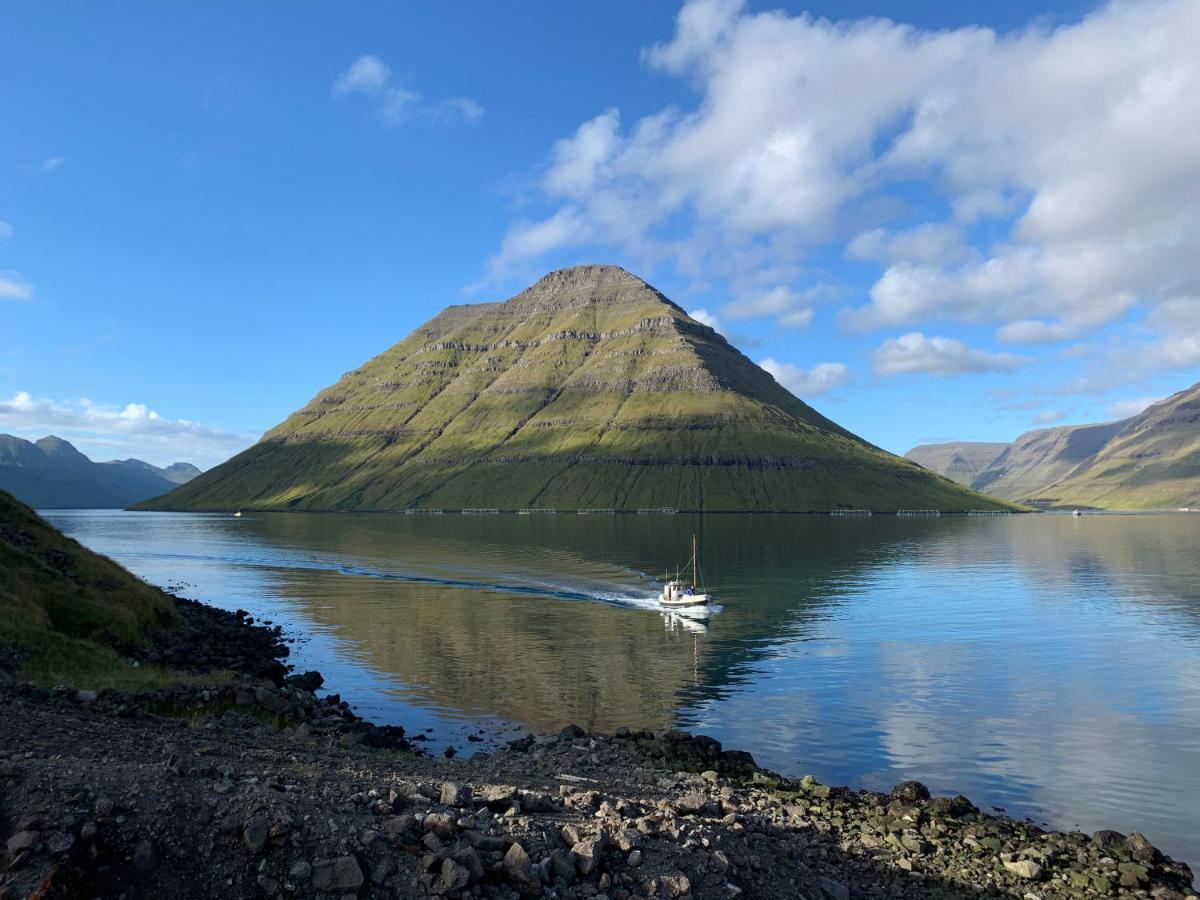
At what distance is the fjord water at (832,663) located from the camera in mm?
34469

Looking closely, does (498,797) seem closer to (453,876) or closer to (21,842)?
(453,876)

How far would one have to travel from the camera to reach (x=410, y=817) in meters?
17.8

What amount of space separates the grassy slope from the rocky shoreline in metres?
5.92

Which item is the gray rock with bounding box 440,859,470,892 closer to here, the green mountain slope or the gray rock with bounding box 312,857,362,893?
the gray rock with bounding box 312,857,362,893

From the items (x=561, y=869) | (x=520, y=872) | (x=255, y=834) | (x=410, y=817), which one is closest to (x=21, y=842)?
(x=255, y=834)

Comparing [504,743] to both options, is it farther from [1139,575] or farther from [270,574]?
[1139,575]

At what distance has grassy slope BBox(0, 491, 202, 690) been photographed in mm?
34469

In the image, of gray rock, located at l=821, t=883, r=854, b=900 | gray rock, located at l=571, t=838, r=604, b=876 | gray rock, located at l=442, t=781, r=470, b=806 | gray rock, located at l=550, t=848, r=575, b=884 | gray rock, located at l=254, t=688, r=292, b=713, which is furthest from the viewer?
gray rock, located at l=254, t=688, r=292, b=713

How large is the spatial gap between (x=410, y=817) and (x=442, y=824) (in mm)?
820

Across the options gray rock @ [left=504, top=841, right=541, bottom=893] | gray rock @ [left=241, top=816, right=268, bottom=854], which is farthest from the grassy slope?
gray rock @ [left=504, top=841, right=541, bottom=893]

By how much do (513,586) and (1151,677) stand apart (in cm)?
6941

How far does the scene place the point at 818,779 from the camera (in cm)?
3212

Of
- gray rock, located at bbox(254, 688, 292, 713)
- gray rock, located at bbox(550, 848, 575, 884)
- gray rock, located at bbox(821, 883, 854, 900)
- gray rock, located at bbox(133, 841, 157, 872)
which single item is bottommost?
gray rock, located at bbox(821, 883, 854, 900)

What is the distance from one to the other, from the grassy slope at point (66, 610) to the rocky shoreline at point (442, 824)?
5.92 m
